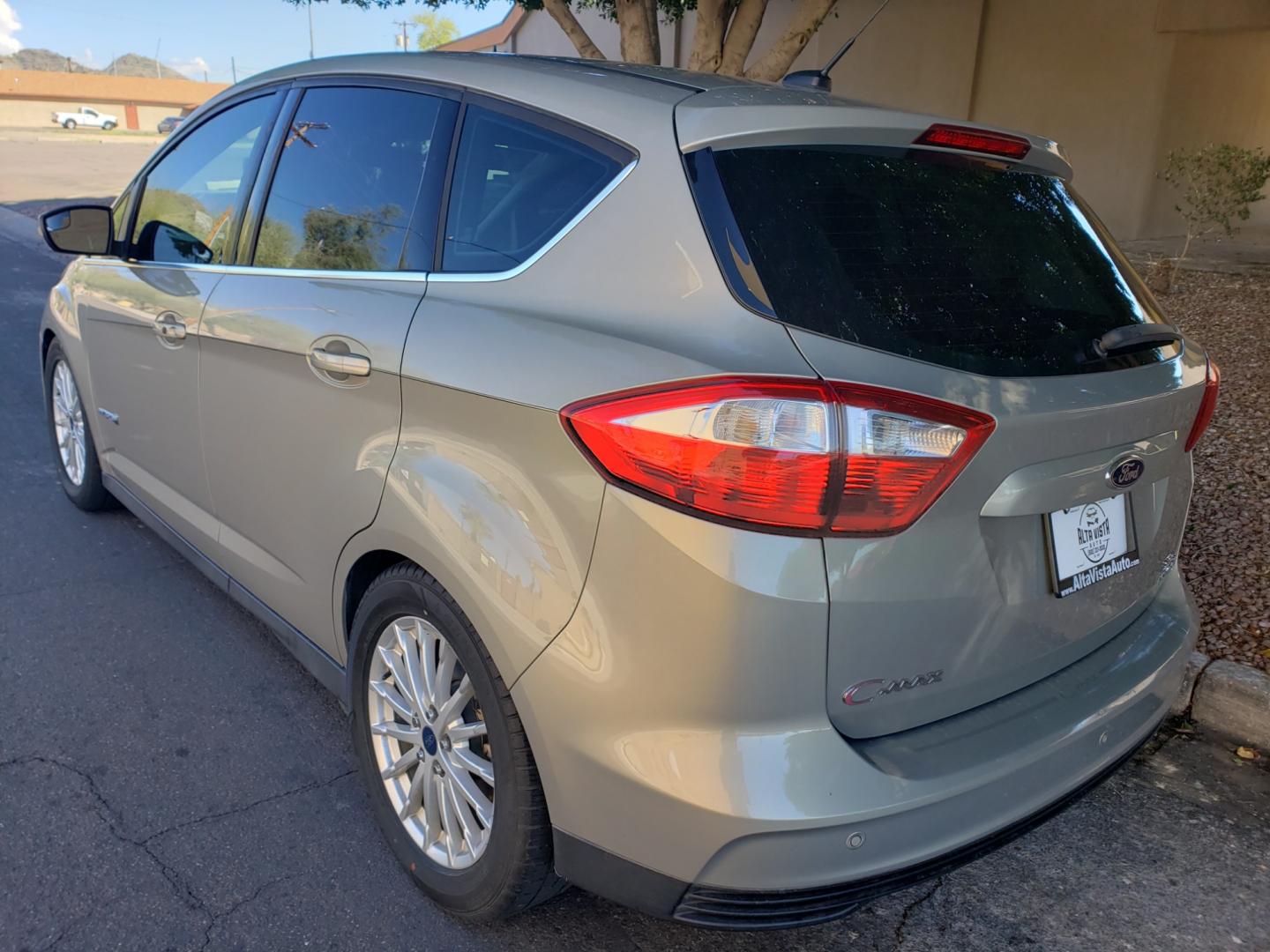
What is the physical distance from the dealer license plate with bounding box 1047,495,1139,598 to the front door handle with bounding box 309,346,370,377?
1507 millimetres

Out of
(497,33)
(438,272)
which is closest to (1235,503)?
(438,272)

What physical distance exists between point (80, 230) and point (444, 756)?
259 cm

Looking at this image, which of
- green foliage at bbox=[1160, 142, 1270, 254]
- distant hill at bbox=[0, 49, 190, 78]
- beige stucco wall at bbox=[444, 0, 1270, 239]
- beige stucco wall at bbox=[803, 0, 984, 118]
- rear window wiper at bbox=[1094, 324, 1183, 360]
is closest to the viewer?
rear window wiper at bbox=[1094, 324, 1183, 360]

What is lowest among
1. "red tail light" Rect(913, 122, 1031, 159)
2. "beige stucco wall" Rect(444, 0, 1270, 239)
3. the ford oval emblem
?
the ford oval emblem

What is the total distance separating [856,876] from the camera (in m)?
1.76

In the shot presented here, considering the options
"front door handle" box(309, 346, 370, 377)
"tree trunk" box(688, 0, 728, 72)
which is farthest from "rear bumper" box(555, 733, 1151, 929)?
"tree trunk" box(688, 0, 728, 72)

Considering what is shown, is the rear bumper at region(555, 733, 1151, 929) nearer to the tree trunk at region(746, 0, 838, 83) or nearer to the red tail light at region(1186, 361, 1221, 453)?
the red tail light at region(1186, 361, 1221, 453)

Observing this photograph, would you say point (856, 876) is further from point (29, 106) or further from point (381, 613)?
Answer: point (29, 106)

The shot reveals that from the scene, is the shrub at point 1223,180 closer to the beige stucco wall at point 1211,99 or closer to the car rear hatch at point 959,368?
the beige stucco wall at point 1211,99

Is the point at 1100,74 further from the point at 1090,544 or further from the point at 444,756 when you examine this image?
the point at 444,756

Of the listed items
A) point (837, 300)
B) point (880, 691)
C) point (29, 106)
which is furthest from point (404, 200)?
point (29, 106)

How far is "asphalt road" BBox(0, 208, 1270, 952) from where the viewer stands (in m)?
2.32

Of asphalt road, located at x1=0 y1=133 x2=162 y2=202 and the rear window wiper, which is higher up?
the rear window wiper

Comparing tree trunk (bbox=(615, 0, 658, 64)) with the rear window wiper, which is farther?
tree trunk (bbox=(615, 0, 658, 64))
